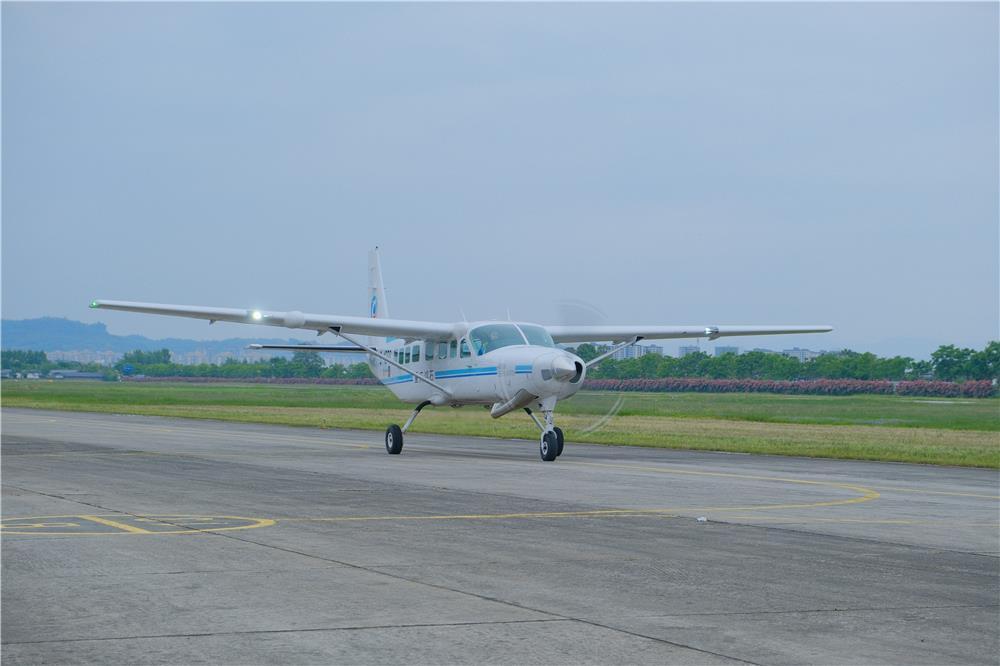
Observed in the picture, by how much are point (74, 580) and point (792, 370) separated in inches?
3514

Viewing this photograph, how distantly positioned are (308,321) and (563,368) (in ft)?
23.8

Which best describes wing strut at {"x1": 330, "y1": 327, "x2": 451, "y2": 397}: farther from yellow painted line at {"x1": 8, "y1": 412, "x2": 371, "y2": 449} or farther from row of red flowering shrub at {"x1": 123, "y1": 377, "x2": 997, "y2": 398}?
row of red flowering shrub at {"x1": 123, "y1": 377, "x2": 997, "y2": 398}

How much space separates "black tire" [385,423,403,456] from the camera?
28.9 metres

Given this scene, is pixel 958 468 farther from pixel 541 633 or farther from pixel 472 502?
pixel 541 633

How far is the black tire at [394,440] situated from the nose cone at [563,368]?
480cm

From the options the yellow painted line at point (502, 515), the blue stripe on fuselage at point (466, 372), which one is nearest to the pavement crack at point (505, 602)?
the yellow painted line at point (502, 515)

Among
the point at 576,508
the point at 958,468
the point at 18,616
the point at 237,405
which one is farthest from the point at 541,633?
the point at 237,405

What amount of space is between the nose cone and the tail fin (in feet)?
41.4

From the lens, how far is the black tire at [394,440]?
28.9 meters

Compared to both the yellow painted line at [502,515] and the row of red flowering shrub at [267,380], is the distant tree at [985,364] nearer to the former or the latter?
the row of red flowering shrub at [267,380]

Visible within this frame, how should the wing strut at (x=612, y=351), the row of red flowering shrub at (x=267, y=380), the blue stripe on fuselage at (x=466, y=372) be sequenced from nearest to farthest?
the blue stripe on fuselage at (x=466, y=372) < the wing strut at (x=612, y=351) < the row of red flowering shrub at (x=267, y=380)

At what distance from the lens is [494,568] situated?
10.6 metres

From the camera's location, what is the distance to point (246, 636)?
7.68 metres

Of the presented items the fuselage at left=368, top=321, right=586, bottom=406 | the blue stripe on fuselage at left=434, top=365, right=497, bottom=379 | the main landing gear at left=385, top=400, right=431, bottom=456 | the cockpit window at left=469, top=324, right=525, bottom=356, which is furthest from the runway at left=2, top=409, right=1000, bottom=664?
the cockpit window at left=469, top=324, right=525, bottom=356
